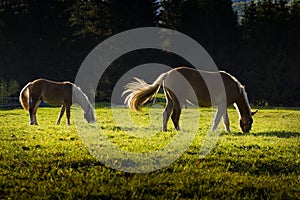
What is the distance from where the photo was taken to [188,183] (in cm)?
625

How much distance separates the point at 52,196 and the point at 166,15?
43463mm

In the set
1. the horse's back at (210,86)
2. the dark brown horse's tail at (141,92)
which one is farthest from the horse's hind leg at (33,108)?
the horse's back at (210,86)

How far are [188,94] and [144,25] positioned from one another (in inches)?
1281

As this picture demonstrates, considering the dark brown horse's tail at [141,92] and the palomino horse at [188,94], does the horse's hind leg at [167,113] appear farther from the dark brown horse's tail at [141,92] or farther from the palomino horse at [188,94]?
the dark brown horse's tail at [141,92]

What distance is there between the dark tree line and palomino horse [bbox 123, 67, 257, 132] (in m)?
27.6

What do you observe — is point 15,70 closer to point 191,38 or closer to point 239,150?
point 191,38

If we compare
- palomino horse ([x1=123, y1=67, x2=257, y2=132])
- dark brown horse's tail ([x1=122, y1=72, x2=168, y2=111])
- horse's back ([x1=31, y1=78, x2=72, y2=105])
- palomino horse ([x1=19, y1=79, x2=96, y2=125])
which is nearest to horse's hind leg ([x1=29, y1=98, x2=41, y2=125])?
palomino horse ([x1=19, y1=79, x2=96, y2=125])

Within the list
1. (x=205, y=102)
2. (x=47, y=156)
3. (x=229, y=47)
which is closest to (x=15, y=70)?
(x=229, y=47)

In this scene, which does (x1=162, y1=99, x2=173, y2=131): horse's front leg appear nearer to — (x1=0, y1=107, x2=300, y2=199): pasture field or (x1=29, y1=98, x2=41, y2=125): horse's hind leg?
(x1=0, y1=107, x2=300, y2=199): pasture field

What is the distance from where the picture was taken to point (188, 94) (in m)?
13.1

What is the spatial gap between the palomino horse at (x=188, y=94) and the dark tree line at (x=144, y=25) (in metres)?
27.6

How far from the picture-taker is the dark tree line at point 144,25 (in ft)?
140

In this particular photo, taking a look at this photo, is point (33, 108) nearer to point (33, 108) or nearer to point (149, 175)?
point (33, 108)

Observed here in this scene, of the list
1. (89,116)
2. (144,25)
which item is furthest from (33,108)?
(144,25)
